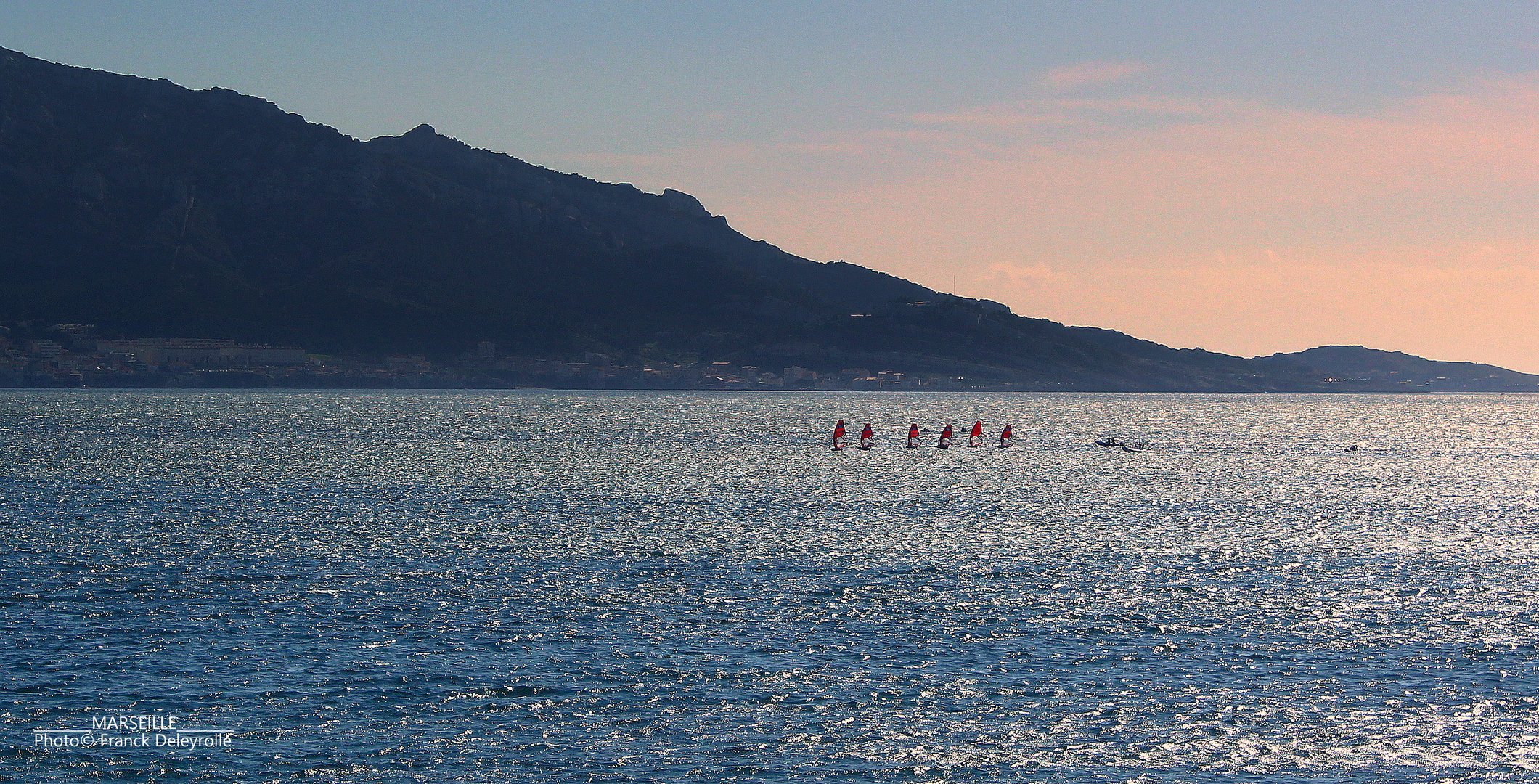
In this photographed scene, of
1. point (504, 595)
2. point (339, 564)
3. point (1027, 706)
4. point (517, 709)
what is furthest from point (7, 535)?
point (1027, 706)

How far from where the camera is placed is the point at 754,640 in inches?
1789

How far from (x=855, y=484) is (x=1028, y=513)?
1008 inches

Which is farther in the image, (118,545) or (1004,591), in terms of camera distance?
(118,545)

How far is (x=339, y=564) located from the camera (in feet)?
201

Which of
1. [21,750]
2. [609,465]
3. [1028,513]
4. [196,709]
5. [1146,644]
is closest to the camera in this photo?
[21,750]

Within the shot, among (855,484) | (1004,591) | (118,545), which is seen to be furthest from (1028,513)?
(118,545)

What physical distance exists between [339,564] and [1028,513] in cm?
4603

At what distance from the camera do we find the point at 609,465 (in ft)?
433

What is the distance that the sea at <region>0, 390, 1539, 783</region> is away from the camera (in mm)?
33125

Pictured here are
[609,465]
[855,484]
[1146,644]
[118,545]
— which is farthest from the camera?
[609,465]

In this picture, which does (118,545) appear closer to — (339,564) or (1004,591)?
(339,564)

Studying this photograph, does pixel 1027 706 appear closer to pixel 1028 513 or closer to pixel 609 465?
pixel 1028 513

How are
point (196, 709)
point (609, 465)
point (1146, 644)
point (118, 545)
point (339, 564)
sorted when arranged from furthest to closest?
point (609, 465) < point (118, 545) < point (339, 564) < point (1146, 644) < point (196, 709)

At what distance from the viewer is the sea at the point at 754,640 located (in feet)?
109
